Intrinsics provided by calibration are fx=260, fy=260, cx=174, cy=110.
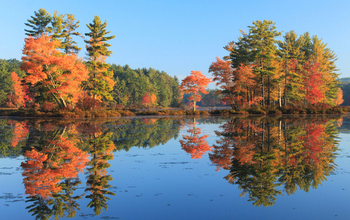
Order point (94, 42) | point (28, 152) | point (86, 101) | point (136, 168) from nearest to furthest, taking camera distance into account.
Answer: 1. point (136, 168)
2. point (28, 152)
3. point (86, 101)
4. point (94, 42)

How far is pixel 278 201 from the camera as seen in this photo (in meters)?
5.50

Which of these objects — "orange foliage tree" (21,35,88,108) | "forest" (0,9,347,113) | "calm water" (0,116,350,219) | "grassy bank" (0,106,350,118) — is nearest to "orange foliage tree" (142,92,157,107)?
"forest" (0,9,347,113)

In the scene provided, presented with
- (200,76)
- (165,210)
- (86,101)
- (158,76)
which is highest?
(158,76)

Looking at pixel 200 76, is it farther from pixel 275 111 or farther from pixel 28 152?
pixel 28 152

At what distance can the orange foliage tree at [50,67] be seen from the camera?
3023cm

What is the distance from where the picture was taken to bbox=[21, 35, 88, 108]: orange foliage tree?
30.2m

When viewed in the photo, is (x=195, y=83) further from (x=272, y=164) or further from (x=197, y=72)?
(x=272, y=164)

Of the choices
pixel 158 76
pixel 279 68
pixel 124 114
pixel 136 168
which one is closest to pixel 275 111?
pixel 279 68

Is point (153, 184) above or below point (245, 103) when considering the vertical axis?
below

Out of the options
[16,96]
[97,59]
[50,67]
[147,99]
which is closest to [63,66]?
[50,67]

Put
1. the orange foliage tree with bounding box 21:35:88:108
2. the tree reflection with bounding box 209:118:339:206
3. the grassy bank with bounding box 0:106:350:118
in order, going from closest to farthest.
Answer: the tree reflection with bounding box 209:118:339:206, the orange foliage tree with bounding box 21:35:88:108, the grassy bank with bounding box 0:106:350:118

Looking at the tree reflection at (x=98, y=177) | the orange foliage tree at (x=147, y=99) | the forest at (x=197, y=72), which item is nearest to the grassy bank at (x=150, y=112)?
the forest at (x=197, y=72)

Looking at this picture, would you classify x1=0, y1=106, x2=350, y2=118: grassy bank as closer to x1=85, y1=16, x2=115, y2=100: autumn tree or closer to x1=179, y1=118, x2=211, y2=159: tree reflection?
x1=85, y1=16, x2=115, y2=100: autumn tree

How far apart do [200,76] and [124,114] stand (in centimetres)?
1321
